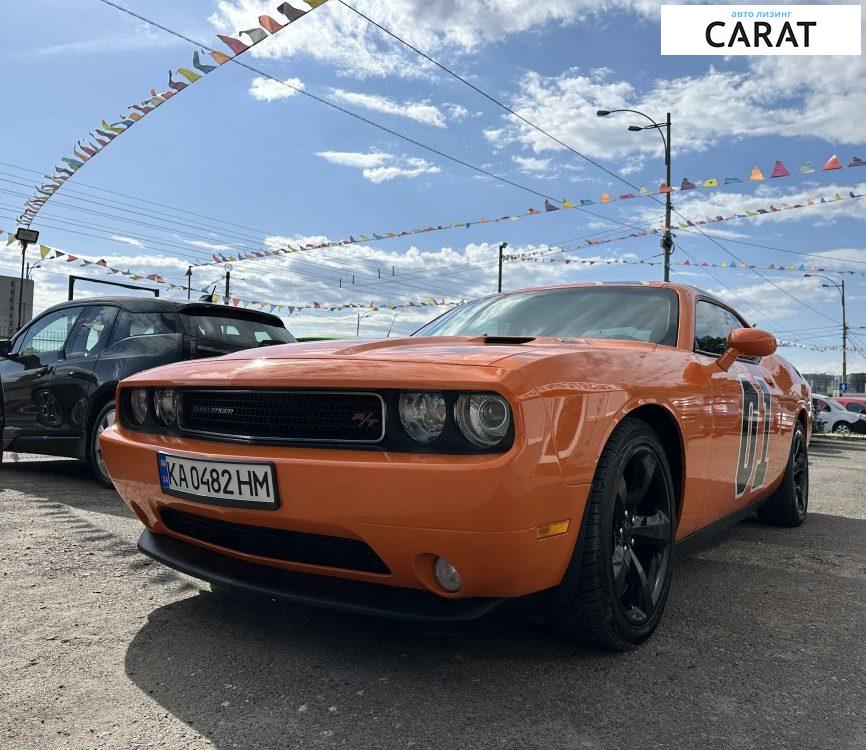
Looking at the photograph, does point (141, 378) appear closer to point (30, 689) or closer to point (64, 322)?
point (30, 689)

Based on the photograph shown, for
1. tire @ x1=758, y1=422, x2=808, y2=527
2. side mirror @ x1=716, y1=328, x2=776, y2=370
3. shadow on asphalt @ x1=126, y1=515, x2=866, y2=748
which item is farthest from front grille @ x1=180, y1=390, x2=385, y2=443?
tire @ x1=758, y1=422, x2=808, y2=527

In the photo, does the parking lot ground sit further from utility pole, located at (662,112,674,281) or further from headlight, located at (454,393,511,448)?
utility pole, located at (662,112,674,281)

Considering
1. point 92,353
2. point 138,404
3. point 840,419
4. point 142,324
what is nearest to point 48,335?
point 92,353

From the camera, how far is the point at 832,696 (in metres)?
2.07

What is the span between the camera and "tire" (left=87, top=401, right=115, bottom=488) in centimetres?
518

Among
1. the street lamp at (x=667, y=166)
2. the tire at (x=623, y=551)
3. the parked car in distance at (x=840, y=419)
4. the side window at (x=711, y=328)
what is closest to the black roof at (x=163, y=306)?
the side window at (x=711, y=328)

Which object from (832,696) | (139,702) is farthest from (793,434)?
(139,702)

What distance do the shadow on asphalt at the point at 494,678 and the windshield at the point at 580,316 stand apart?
1148 millimetres

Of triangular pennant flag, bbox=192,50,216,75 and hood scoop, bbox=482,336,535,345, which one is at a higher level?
triangular pennant flag, bbox=192,50,216,75

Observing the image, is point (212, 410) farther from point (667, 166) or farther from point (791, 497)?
point (667, 166)

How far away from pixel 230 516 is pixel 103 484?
11.7 ft

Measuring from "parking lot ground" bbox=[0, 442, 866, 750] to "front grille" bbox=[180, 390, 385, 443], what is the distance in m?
0.60

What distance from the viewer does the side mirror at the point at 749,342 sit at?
3156 millimetres

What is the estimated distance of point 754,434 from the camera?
3604mm
